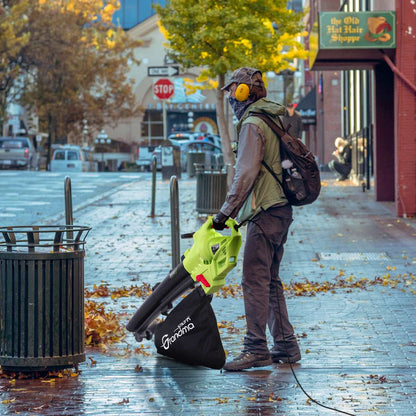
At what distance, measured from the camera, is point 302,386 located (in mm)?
6160

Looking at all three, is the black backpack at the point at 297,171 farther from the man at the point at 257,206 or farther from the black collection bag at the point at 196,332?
the black collection bag at the point at 196,332

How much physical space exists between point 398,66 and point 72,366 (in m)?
12.3

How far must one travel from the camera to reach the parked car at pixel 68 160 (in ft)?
158

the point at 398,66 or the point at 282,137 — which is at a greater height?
the point at 398,66

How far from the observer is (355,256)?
12625 mm

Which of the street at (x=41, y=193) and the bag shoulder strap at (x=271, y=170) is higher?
the bag shoulder strap at (x=271, y=170)

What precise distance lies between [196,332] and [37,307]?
1.01 metres

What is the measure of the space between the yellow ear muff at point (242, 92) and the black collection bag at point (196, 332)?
1256mm

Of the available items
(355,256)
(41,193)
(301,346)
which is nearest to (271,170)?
(301,346)

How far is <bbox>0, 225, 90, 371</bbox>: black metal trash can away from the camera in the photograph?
6297 millimetres

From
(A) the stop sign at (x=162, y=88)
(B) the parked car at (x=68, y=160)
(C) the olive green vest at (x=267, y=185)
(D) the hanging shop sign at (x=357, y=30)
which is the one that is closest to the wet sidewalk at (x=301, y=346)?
(C) the olive green vest at (x=267, y=185)

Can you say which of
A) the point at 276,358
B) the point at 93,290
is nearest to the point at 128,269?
the point at 93,290

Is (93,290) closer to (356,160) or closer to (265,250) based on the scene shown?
(265,250)

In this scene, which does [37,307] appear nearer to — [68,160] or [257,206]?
[257,206]
